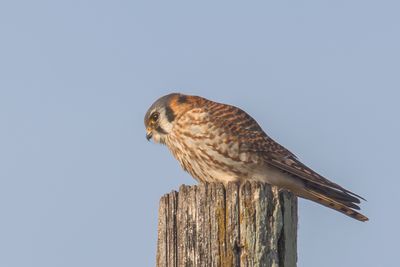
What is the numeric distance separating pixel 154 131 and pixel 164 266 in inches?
193

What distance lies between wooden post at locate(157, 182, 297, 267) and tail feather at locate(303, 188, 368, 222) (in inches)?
130

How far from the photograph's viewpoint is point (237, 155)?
7.82 metres

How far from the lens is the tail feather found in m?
7.38

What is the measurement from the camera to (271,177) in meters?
7.99

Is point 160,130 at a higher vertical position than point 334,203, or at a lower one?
higher

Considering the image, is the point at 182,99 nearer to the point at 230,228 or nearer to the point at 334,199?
the point at 334,199

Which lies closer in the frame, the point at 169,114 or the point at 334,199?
the point at 334,199

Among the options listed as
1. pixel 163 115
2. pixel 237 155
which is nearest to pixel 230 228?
pixel 237 155

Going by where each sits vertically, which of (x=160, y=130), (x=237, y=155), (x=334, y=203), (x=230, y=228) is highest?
(x=160, y=130)

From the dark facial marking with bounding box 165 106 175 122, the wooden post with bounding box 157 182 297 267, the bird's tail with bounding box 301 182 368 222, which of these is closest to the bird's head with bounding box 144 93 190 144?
the dark facial marking with bounding box 165 106 175 122

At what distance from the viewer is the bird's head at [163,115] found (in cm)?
867

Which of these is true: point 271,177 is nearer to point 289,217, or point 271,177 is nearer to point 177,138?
point 177,138

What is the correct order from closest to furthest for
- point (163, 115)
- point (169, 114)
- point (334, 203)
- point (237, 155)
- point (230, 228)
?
point (230, 228)
point (334, 203)
point (237, 155)
point (169, 114)
point (163, 115)

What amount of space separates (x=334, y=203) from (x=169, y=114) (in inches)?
86.9
